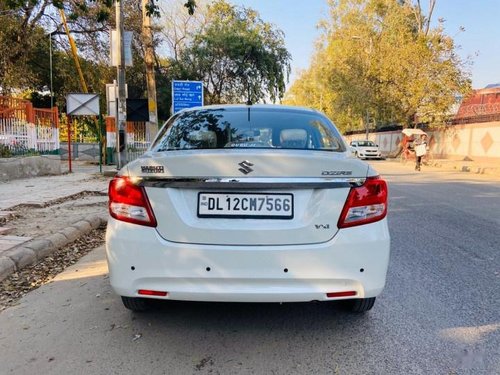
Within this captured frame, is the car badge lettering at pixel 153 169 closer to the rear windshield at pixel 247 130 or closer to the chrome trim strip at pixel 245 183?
the chrome trim strip at pixel 245 183

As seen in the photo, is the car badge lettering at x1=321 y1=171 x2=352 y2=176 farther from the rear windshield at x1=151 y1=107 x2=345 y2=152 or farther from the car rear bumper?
the rear windshield at x1=151 y1=107 x2=345 y2=152

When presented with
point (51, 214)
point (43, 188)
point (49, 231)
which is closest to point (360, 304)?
point (49, 231)

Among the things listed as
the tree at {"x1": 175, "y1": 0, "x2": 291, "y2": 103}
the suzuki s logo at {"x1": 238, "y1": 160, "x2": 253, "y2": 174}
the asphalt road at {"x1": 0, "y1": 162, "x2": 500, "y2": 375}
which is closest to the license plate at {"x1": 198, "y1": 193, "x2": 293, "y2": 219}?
the suzuki s logo at {"x1": 238, "y1": 160, "x2": 253, "y2": 174}

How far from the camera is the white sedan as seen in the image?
2770mm

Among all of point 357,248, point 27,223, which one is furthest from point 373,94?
point 357,248

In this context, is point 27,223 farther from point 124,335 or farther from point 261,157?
point 261,157

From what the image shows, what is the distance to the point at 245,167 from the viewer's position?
9.19ft

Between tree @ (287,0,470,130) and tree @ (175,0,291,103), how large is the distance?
6.36m

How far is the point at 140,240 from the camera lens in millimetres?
2838

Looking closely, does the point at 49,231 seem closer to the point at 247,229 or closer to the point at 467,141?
the point at 247,229

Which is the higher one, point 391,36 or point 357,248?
point 391,36

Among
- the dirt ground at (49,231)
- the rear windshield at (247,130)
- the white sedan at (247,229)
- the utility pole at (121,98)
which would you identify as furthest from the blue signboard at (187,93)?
the white sedan at (247,229)

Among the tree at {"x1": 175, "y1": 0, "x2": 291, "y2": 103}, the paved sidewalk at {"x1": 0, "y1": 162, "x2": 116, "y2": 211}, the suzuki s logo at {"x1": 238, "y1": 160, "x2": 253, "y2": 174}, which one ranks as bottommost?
the paved sidewalk at {"x1": 0, "y1": 162, "x2": 116, "y2": 211}

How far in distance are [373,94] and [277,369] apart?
30.2 meters
